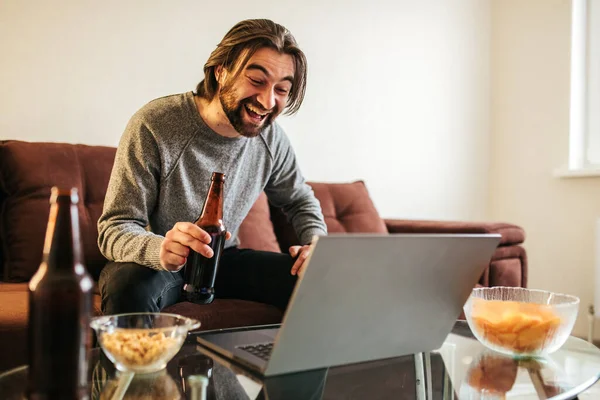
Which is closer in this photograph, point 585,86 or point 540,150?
point 585,86

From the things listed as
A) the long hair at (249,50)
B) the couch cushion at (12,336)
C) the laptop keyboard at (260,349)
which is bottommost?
the couch cushion at (12,336)

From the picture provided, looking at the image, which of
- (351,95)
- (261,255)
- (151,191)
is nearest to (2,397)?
(151,191)

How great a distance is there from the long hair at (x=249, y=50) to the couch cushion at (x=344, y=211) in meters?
0.67

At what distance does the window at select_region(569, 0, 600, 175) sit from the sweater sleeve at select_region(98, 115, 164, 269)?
86.5 inches

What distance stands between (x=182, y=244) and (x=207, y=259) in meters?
0.05

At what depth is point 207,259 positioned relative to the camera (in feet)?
3.65

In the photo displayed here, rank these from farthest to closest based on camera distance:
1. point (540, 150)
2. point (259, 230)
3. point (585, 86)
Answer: point (540, 150) < point (585, 86) < point (259, 230)


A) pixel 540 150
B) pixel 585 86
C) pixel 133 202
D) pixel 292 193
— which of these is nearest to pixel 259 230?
pixel 292 193

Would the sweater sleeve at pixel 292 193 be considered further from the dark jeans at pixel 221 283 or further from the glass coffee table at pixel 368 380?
the glass coffee table at pixel 368 380

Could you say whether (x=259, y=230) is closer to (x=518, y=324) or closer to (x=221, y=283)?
(x=221, y=283)

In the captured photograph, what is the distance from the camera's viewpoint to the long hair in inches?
58.6

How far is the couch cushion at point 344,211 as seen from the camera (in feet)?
7.21

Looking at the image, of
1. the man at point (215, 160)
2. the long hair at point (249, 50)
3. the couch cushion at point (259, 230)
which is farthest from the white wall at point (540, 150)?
the long hair at point (249, 50)

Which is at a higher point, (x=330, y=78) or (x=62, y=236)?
(x=330, y=78)
